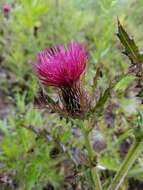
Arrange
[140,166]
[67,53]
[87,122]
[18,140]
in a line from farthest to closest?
[18,140]
[140,166]
[87,122]
[67,53]

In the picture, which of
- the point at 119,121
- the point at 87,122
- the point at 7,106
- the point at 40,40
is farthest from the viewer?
the point at 40,40

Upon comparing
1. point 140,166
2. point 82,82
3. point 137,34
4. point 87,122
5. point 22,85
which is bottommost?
point 140,166

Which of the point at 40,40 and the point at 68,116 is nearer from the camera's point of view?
the point at 68,116

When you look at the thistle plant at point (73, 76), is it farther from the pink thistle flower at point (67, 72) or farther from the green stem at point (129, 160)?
the green stem at point (129, 160)

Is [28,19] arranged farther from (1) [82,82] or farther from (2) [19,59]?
(1) [82,82]

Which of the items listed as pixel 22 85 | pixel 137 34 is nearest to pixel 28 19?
pixel 22 85

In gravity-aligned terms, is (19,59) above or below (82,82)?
above

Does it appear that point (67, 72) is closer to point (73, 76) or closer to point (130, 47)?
point (73, 76)

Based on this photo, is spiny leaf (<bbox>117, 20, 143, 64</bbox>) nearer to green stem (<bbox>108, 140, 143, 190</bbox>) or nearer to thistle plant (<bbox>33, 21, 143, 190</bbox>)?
thistle plant (<bbox>33, 21, 143, 190</bbox>)
